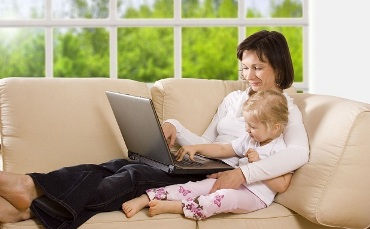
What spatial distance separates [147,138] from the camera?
2.76 metres

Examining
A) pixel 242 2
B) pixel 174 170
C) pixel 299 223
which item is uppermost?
pixel 242 2

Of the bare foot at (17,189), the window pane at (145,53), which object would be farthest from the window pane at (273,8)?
the bare foot at (17,189)

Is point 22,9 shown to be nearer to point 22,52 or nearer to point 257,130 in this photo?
point 22,52

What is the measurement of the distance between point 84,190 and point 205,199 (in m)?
0.41

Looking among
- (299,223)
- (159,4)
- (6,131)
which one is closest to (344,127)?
(299,223)

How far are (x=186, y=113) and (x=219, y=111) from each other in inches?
5.5

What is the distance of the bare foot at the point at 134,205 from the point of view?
254 centimetres

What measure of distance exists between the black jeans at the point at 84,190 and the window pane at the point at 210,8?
2733mm

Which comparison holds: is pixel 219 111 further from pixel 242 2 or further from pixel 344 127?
pixel 242 2

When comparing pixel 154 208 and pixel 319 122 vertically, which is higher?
pixel 319 122

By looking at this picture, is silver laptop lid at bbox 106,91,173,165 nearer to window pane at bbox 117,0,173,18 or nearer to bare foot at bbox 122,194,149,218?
bare foot at bbox 122,194,149,218

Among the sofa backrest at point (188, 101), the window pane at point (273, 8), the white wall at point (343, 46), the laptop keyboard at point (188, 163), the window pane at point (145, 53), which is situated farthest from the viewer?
the window pane at point (145, 53)

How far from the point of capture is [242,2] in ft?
15.3

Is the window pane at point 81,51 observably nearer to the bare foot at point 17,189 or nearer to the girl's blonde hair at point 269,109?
the girl's blonde hair at point 269,109
